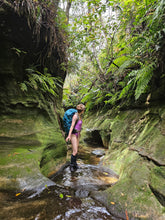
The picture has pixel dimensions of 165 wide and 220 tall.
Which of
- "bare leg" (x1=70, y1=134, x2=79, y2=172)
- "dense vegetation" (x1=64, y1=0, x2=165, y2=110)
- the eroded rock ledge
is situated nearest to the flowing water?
the eroded rock ledge

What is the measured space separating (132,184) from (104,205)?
598 millimetres

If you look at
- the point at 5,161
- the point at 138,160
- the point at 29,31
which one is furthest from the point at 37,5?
the point at 138,160

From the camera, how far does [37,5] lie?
350cm

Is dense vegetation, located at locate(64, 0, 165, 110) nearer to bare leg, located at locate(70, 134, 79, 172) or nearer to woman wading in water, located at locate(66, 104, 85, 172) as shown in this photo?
woman wading in water, located at locate(66, 104, 85, 172)

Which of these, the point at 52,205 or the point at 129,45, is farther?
the point at 129,45

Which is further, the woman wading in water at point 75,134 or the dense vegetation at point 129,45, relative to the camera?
the woman wading in water at point 75,134

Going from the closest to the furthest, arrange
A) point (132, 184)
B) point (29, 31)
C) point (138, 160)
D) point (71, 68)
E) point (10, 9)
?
point (132, 184) → point (138, 160) → point (10, 9) → point (29, 31) → point (71, 68)

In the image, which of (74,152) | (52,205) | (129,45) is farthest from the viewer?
(129,45)

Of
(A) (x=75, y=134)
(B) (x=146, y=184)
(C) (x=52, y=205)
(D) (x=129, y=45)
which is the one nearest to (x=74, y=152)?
(A) (x=75, y=134)

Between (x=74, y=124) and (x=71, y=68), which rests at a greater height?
(x=71, y=68)

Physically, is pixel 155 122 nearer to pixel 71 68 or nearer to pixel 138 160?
pixel 138 160

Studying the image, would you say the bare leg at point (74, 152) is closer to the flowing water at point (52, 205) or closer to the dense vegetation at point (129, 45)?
the flowing water at point (52, 205)

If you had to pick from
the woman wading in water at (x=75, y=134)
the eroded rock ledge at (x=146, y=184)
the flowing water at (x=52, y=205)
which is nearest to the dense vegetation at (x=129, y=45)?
A: the eroded rock ledge at (x=146, y=184)

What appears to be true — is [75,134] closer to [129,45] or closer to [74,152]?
[74,152]
